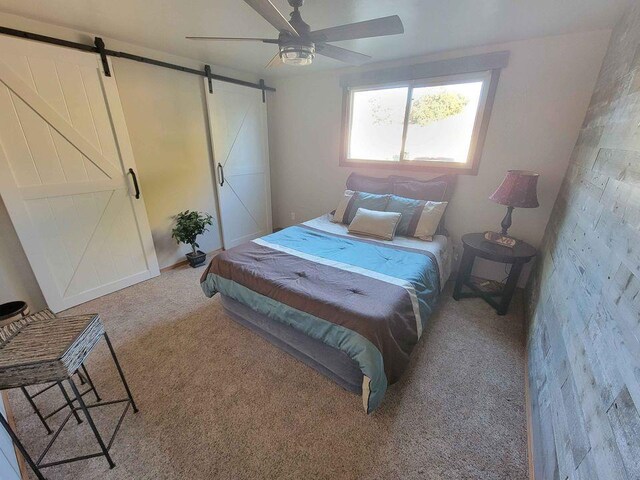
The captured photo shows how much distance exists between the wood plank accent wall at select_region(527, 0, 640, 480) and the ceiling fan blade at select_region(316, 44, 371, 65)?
154cm

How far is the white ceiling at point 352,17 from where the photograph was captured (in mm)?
1673

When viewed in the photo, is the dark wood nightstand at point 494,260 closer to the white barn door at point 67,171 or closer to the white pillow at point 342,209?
the white pillow at point 342,209

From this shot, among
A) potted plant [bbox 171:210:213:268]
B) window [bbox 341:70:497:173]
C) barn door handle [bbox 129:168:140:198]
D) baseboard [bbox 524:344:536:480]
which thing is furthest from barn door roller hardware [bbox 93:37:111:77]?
baseboard [bbox 524:344:536:480]

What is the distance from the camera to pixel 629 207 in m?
0.95

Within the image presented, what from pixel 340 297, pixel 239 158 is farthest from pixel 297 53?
pixel 239 158

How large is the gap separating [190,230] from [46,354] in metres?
2.12

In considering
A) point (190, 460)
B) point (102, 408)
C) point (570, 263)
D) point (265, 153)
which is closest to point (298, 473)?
point (190, 460)

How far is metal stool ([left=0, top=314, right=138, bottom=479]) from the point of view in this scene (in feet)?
3.19

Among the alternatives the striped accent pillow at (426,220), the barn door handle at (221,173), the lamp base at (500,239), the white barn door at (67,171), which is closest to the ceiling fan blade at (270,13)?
the striped accent pillow at (426,220)

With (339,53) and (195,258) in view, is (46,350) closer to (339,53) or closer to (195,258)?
(195,258)

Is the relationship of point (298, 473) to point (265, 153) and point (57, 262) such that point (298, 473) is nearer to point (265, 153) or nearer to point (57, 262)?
point (57, 262)

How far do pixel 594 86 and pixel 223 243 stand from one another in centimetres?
417

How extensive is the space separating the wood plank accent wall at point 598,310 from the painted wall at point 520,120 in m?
0.28

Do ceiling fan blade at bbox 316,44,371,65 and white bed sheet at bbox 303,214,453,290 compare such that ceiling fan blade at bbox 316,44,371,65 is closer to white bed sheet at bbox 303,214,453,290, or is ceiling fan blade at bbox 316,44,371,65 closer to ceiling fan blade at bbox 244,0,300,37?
ceiling fan blade at bbox 244,0,300,37
